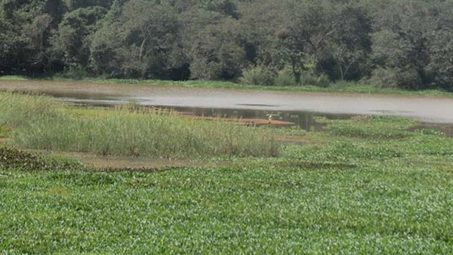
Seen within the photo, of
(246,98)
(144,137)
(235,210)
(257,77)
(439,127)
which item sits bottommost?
(246,98)

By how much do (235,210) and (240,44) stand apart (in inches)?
3217

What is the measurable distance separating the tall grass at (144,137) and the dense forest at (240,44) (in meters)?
Answer: 61.2

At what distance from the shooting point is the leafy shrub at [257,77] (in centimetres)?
9088

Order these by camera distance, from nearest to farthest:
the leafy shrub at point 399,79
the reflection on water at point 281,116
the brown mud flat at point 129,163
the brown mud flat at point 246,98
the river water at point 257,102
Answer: the brown mud flat at point 129,163 → the reflection on water at point 281,116 → the river water at point 257,102 → the brown mud flat at point 246,98 → the leafy shrub at point 399,79

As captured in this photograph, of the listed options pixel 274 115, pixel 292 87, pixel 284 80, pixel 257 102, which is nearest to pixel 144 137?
pixel 274 115

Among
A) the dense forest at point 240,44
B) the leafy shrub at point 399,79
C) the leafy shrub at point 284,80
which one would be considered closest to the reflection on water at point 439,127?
the leafy shrub at point 399,79

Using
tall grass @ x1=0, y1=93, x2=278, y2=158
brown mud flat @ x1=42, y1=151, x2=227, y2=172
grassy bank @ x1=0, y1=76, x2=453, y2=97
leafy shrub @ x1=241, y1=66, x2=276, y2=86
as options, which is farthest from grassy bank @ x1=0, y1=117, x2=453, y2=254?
leafy shrub @ x1=241, y1=66, x2=276, y2=86

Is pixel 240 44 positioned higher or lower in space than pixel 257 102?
higher

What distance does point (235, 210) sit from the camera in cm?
1606

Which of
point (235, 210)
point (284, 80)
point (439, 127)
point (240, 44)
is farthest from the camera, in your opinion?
point (240, 44)

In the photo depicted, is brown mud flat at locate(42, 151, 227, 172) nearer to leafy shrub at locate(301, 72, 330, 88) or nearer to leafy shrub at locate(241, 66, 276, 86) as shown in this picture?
leafy shrub at locate(241, 66, 276, 86)

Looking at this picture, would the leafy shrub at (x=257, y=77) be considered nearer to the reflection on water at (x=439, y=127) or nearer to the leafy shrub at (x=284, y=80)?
the leafy shrub at (x=284, y=80)

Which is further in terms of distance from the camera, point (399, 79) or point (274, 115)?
point (399, 79)

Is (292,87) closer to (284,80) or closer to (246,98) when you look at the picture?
(284,80)
